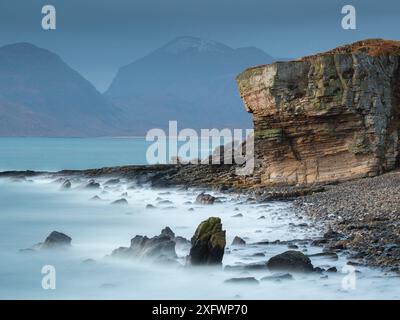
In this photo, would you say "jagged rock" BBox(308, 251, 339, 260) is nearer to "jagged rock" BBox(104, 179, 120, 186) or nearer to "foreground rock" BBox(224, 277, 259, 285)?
"foreground rock" BBox(224, 277, 259, 285)

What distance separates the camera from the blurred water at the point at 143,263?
15.6m

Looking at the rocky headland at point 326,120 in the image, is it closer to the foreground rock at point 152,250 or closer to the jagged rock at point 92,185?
the jagged rock at point 92,185

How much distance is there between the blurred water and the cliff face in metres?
5.51

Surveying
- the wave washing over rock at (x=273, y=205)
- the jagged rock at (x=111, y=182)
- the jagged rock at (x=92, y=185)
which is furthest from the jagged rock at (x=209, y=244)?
the jagged rock at (x=111, y=182)

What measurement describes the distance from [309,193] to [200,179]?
37.0 ft

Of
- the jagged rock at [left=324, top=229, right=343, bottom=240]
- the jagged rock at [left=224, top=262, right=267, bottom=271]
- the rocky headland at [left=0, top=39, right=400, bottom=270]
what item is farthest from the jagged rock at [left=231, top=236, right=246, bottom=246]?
the rocky headland at [left=0, top=39, right=400, bottom=270]

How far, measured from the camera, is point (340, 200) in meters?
27.7

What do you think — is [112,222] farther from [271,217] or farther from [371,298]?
[371,298]

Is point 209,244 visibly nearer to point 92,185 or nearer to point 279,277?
point 279,277

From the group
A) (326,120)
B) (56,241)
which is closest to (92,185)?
(326,120)

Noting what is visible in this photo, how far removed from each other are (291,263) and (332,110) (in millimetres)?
19500

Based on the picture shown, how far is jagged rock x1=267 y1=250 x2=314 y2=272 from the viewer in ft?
53.1

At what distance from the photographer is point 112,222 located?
30297 mm

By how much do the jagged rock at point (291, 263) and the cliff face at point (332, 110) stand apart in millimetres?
18917
